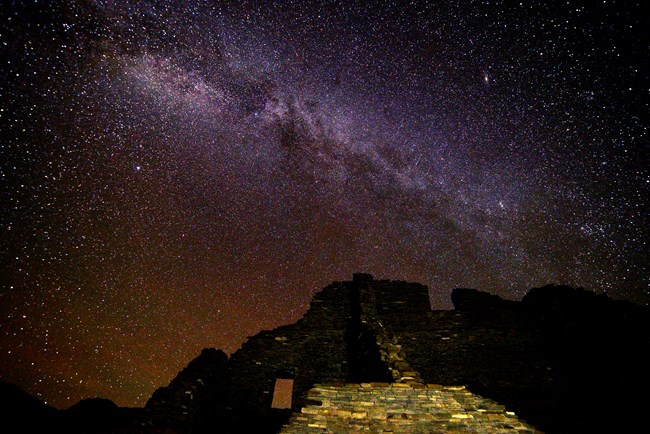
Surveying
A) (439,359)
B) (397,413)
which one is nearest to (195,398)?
(397,413)

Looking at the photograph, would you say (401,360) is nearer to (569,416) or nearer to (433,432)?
(433,432)

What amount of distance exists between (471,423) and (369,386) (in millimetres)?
1388

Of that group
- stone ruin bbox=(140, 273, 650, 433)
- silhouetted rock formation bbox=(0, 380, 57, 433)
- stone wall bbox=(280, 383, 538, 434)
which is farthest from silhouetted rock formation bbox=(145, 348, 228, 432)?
silhouetted rock formation bbox=(0, 380, 57, 433)

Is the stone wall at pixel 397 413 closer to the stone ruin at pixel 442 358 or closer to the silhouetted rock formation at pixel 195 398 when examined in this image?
the stone ruin at pixel 442 358

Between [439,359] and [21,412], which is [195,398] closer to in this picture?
[439,359]

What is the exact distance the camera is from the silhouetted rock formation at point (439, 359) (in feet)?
24.3

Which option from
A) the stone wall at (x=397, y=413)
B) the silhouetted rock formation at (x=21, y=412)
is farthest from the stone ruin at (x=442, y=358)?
the silhouetted rock formation at (x=21, y=412)

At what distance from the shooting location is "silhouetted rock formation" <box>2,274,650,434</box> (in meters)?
7.41

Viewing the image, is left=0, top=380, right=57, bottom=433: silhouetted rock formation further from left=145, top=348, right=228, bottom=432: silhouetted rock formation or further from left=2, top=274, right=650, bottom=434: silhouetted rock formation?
left=145, top=348, right=228, bottom=432: silhouetted rock formation

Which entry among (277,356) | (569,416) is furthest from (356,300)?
(569,416)

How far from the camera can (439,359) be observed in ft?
30.0

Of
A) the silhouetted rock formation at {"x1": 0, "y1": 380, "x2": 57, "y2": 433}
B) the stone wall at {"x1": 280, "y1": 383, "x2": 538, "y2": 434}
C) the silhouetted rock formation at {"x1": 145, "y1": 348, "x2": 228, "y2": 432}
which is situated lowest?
the silhouetted rock formation at {"x1": 0, "y1": 380, "x2": 57, "y2": 433}

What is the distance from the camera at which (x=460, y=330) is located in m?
9.67

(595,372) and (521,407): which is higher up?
(595,372)
